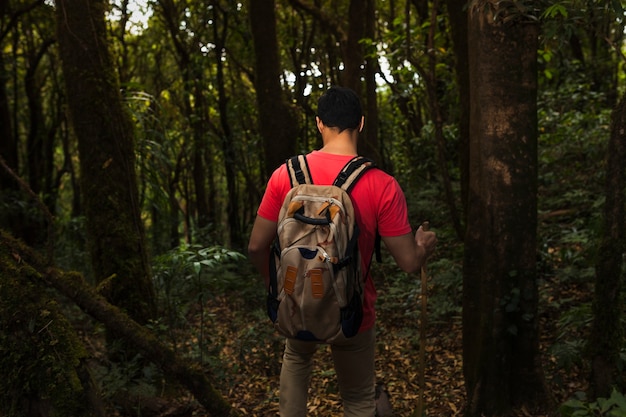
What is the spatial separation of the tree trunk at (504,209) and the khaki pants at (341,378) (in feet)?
4.30

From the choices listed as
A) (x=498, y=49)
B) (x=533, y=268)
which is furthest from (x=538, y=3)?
(x=533, y=268)

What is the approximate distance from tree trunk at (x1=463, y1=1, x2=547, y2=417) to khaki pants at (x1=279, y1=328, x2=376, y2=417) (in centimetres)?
131

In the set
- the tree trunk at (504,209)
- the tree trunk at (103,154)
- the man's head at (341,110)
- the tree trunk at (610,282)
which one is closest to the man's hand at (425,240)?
the man's head at (341,110)

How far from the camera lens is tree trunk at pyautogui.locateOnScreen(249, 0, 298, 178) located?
9234 mm

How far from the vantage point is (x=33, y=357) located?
2.75 m

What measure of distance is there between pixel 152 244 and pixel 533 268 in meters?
11.6

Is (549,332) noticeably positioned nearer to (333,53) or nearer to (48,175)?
(333,53)

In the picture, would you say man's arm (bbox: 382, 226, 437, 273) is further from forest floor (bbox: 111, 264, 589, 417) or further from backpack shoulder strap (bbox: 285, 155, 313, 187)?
forest floor (bbox: 111, 264, 589, 417)

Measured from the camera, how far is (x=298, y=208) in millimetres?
2838

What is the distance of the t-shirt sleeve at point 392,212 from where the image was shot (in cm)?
298

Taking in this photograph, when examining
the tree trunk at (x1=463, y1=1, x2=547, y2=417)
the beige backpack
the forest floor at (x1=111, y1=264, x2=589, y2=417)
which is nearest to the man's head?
the beige backpack

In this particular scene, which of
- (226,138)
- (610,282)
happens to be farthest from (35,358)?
(226,138)

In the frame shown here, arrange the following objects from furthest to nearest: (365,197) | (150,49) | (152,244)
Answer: (150,49) → (152,244) → (365,197)

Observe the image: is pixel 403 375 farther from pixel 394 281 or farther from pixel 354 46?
pixel 354 46
